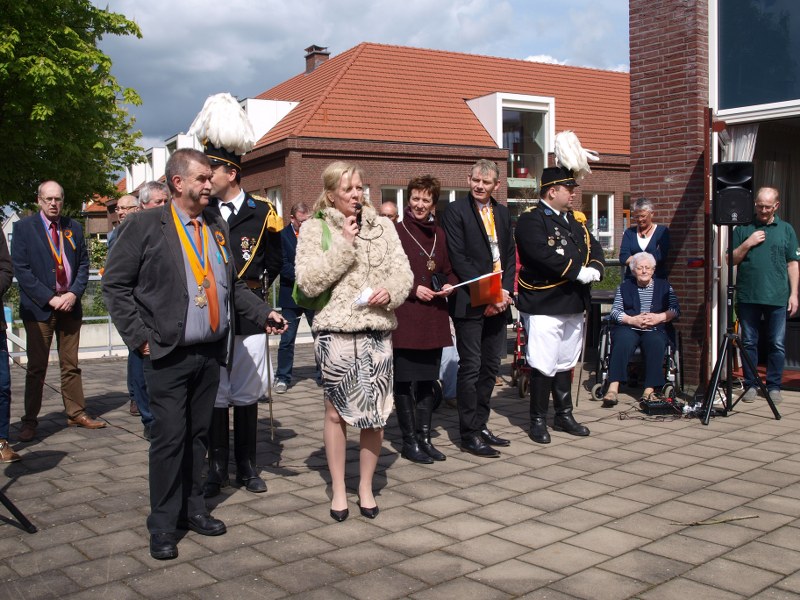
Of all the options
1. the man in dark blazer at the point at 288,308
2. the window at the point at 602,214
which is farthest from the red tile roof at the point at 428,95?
the man in dark blazer at the point at 288,308

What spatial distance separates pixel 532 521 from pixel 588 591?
999 mm

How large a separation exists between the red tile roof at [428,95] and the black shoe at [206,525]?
1007 inches

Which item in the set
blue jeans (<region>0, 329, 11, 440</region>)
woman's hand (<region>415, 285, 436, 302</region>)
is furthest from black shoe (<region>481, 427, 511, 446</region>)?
blue jeans (<region>0, 329, 11, 440</region>)

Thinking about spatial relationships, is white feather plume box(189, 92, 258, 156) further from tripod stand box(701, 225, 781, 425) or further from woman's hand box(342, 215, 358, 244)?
tripod stand box(701, 225, 781, 425)

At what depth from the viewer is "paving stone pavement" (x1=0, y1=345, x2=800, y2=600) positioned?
13.0 ft

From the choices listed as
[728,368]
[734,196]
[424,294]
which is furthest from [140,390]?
[734,196]

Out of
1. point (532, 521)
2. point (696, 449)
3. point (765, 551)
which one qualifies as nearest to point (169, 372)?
point (532, 521)

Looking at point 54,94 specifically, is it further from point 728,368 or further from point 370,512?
point 370,512

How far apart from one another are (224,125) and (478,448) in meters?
2.95

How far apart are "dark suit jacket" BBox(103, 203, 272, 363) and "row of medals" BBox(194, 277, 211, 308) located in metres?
0.06

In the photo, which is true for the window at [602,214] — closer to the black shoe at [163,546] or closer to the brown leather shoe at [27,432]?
the brown leather shoe at [27,432]

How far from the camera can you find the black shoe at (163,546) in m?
4.28

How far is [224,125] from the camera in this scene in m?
5.38

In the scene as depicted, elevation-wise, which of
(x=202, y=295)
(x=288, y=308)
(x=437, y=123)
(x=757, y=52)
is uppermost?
(x=437, y=123)
